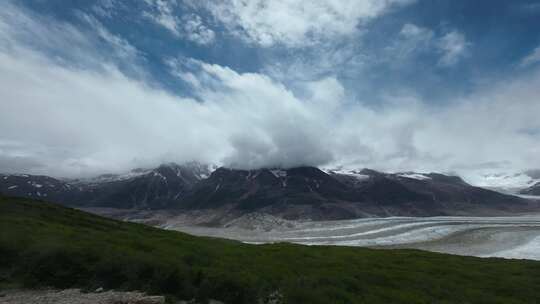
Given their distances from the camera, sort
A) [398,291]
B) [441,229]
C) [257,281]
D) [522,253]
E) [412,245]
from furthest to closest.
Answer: [441,229]
[412,245]
[522,253]
[398,291]
[257,281]

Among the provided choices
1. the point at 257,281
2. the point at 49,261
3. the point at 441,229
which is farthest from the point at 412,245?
the point at 49,261

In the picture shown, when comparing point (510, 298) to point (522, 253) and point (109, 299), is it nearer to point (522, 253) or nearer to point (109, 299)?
point (109, 299)

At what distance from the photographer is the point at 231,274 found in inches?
867

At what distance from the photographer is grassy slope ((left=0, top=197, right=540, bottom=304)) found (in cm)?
2014

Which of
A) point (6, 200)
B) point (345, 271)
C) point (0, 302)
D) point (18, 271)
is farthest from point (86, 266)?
point (6, 200)

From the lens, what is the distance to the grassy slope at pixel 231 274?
20141 millimetres

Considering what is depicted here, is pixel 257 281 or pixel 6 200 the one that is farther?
pixel 6 200

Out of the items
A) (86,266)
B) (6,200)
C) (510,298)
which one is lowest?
(510,298)

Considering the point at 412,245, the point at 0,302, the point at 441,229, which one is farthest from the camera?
the point at 441,229

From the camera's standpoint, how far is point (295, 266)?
3041cm

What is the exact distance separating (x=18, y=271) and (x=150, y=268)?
734 cm

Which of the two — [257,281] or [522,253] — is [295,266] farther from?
[522,253]

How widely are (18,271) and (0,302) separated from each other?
4361 mm

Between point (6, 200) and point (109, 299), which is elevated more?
point (6, 200)
